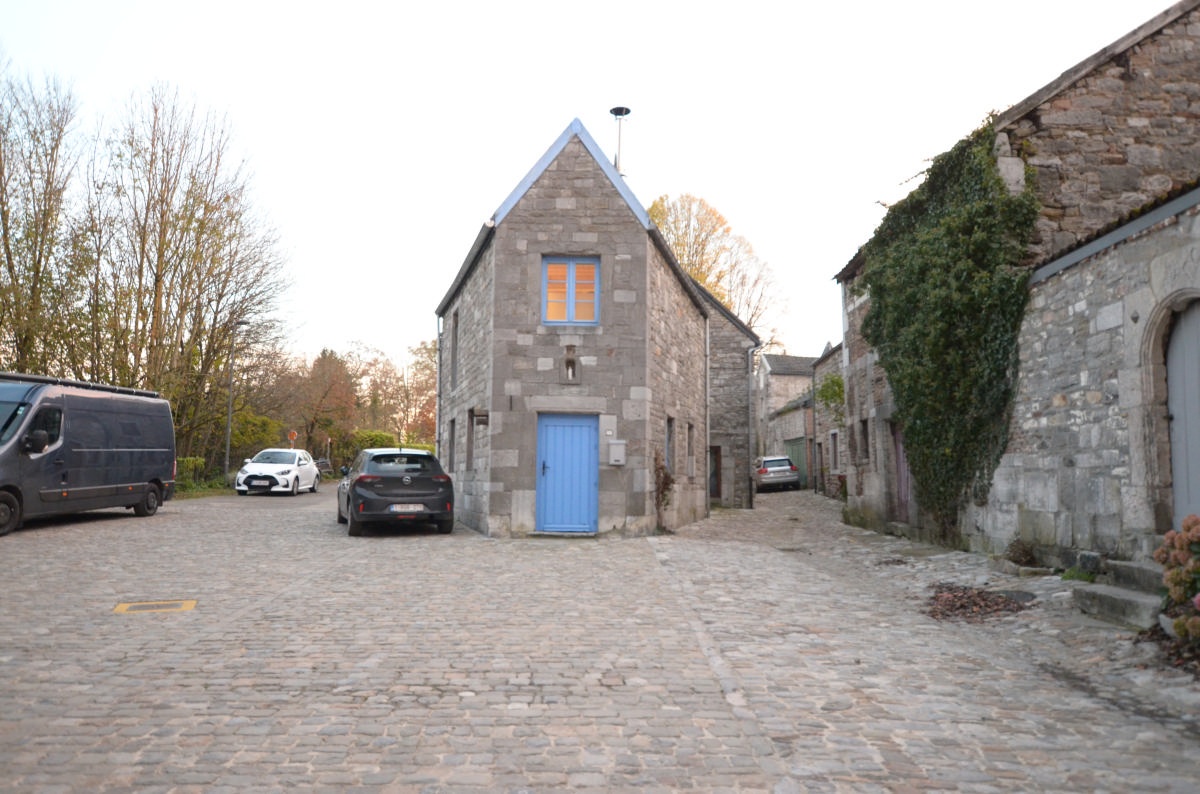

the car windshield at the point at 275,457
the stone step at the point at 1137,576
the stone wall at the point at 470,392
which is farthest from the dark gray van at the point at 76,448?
the stone step at the point at 1137,576

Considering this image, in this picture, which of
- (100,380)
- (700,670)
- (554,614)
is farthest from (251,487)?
(700,670)

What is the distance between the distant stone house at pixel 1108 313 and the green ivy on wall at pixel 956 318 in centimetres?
30

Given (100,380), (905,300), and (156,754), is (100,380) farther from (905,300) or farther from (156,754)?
(156,754)

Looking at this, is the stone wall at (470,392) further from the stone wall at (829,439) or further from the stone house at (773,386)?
the stone house at (773,386)

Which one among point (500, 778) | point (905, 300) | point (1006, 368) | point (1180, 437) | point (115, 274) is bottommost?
point (500, 778)

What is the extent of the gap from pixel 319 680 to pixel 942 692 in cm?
366

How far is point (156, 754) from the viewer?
12.6 feet

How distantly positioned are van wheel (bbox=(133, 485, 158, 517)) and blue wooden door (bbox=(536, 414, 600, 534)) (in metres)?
8.22

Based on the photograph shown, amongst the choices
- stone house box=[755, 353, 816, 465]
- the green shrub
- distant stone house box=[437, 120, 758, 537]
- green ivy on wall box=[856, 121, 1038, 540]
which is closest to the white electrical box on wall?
distant stone house box=[437, 120, 758, 537]

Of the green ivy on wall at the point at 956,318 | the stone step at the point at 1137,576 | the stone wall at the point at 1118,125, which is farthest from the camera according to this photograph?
the stone wall at the point at 1118,125

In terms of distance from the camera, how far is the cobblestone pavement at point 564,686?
3.72m

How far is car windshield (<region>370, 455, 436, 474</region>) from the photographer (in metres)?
14.1

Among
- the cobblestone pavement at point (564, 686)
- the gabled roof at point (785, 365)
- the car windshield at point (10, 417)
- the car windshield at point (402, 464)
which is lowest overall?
the cobblestone pavement at point (564, 686)

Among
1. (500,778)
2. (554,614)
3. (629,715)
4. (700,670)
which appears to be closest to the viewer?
(500,778)
